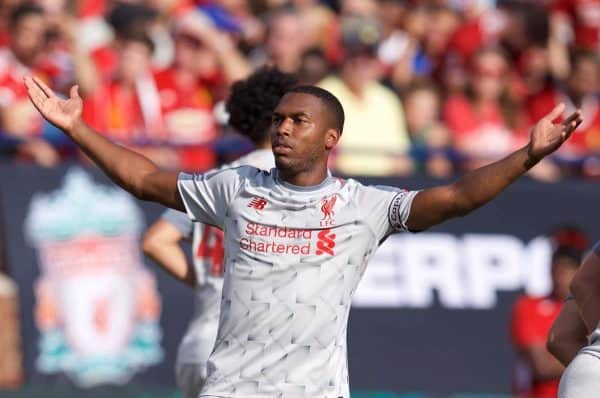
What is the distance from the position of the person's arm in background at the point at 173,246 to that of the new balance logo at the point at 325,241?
2052mm

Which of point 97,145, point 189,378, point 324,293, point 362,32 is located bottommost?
point 189,378

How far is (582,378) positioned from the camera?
17.0 ft

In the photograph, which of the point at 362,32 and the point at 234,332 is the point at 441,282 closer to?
the point at 362,32

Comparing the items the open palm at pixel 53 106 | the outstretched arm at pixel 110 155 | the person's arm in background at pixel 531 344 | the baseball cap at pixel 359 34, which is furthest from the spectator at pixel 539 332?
the open palm at pixel 53 106

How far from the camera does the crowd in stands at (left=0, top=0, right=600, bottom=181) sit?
1171 centimetres

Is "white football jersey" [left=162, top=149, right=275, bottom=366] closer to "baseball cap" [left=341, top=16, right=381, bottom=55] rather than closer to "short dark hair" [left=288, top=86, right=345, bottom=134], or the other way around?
"short dark hair" [left=288, top=86, right=345, bottom=134]

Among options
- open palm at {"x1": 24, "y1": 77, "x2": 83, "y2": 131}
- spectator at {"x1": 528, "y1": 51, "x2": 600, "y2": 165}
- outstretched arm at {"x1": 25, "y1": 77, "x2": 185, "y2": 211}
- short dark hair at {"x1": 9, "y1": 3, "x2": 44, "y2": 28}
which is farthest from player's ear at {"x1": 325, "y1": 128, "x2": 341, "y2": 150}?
spectator at {"x1": 528, "y1": 51, "x2": 600, "y2": 165}

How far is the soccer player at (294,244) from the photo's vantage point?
5.63m

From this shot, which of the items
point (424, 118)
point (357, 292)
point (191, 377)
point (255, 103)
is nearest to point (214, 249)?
point (191, 377)

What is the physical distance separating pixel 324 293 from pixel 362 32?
7567mm

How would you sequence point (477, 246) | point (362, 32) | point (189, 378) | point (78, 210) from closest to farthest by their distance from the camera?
1. point (189, 378)
2. point (78, 210)
3. point (477, 246)
4. point (362, 32)

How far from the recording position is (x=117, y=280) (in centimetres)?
1127

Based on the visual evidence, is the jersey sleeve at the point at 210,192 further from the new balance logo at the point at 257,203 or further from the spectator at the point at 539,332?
the spectator at the point at 539,332

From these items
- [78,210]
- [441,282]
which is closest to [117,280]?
[78,210]
